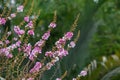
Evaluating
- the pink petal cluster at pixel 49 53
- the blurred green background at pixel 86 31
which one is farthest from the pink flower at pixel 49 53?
the blurred green background at pixel 86 31

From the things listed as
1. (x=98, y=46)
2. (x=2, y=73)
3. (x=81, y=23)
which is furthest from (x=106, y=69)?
(x=98, y=46)

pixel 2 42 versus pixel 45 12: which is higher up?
pixel 45 12

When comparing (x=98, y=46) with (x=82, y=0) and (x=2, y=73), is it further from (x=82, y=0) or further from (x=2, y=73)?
(x=2, y=73)

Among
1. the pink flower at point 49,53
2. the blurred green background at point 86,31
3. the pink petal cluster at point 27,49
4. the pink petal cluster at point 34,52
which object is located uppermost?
the blurred green background at point 86,31

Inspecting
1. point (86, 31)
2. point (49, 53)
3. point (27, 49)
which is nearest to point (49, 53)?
point (49, 53)

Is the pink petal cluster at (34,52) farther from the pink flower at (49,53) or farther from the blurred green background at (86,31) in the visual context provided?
the blurred green background at (86,31)

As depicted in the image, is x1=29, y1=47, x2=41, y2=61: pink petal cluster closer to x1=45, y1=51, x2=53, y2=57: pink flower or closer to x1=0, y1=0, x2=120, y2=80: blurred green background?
→ x1=45, y1=51, x2=53, y2=57: pink flower

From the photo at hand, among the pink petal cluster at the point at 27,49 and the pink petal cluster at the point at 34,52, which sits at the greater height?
the pink petal cluster at the point at 27,49

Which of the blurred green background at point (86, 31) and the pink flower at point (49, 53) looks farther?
the blurred green background at point (86, 31)

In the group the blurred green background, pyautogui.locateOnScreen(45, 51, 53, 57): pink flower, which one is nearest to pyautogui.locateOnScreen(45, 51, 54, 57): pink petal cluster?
pyautogui.locateOnScreen(45, 51, 53, 57): pink flower
